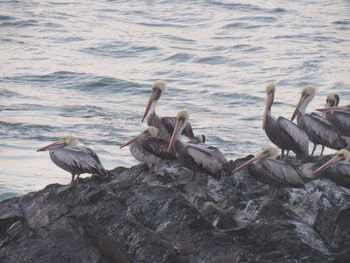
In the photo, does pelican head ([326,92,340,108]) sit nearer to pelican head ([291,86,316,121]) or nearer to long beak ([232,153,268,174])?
pelican head ([291,86,316,121])

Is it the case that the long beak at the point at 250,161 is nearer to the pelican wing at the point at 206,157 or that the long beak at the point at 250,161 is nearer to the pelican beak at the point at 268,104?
the pelican wing at the point at 206,157

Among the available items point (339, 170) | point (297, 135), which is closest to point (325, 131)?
point (297, 135)

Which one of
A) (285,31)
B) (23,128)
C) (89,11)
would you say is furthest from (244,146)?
(89,11)

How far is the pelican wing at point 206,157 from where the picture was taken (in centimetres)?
825

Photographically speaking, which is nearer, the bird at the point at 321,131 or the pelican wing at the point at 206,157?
the pelican wing at the point at 206,157

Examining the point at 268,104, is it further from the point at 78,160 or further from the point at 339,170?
the point at 78,160

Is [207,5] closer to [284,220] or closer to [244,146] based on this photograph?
[244,146]

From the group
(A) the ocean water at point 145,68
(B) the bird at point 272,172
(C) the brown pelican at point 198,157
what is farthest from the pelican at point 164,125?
(A) the ocean water at point 145,68

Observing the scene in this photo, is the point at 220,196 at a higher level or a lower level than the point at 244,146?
higher

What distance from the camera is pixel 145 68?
75.6ft

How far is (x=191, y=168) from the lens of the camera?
847cm

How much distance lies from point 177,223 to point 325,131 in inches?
140

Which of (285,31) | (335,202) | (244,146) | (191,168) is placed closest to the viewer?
(335,202)

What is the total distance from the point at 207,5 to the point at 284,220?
25.8 metres
